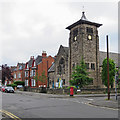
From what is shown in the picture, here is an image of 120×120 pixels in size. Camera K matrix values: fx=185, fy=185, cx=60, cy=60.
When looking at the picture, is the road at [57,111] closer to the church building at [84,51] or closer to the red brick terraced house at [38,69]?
the church building at [84,51]

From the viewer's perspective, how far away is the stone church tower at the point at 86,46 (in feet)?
141

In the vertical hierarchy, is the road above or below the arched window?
below

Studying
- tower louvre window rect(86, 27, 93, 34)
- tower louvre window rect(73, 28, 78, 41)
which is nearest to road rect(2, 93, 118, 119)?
tower louvre window rect(86, 27, 93, 34)

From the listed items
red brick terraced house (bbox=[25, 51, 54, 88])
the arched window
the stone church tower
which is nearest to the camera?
the stone church tower

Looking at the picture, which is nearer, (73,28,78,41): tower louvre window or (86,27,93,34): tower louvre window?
(86,27,93,34): tower louvre window

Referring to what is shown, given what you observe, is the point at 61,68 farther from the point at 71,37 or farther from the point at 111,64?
the point at 111,64

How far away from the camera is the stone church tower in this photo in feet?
141

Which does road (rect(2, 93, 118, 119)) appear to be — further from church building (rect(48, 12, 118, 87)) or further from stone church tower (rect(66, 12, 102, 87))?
stone church tower (rect(66, 12, 102, 87))

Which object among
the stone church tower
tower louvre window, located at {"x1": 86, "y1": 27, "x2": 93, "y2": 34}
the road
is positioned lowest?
the road

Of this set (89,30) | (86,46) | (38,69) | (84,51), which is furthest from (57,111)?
(38,69)

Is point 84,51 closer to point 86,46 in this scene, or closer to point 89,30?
point 86,46

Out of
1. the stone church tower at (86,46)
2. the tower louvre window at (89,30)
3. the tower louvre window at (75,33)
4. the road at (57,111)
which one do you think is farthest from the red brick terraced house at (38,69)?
the road at (57,111)

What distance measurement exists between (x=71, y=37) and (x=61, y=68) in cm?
866

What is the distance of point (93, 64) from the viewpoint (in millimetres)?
43656
